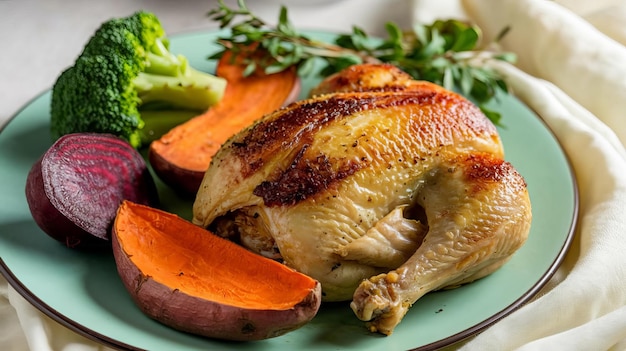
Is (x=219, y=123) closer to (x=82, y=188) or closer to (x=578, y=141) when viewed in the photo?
(x=82, y=188)

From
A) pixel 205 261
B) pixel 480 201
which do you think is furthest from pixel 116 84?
pixel 480 201

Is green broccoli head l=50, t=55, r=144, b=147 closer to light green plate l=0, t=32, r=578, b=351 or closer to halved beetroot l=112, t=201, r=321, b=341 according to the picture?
light green plate l=0, t=32, r=578, b=351

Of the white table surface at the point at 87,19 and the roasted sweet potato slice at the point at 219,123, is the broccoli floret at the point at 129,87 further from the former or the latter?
the white table surface at the point at 87,19

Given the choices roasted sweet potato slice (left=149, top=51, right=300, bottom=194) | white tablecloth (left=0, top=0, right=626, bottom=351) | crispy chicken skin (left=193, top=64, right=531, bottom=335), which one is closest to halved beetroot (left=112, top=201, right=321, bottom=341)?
crispy chicken skin (left=193, top=64, right=531, bottom=335)

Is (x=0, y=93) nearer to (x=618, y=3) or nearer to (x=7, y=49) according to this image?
(x=7, y=49)

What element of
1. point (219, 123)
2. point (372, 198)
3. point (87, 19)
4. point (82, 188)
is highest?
point (372, 198)

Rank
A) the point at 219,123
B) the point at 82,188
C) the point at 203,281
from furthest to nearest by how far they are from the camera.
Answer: the point at 219,123
the point at 82,188
the point at 203,281

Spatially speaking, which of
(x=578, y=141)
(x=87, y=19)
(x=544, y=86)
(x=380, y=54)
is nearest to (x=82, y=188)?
(x=380, y=54)
